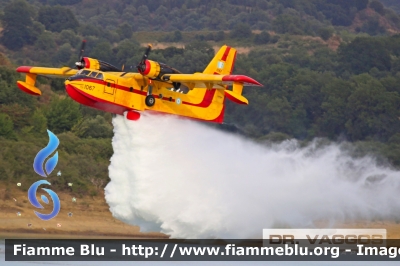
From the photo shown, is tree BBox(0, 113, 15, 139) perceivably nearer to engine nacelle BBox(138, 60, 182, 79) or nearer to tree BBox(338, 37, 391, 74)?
engine nacelle BBox(138, 60, 182, 79)

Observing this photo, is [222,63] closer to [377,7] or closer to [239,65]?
[239,65]

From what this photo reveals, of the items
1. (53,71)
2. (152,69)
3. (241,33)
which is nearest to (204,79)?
(152,69)

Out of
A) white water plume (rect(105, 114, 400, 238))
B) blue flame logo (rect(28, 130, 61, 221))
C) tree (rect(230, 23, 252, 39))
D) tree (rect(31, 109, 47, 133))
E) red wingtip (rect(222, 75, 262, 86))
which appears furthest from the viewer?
tree (rect(230, 23, 252, 39))

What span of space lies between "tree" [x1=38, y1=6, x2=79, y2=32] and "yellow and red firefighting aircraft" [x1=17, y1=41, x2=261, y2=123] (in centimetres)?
8020

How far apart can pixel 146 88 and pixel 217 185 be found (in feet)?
12.6

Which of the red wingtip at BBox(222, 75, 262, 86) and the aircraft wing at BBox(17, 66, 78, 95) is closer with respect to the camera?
the red wingtip at BBox(222, 75, 262, 86)

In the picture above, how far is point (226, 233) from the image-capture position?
29562 millimetres

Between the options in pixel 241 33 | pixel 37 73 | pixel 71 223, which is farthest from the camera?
pixel 241 33

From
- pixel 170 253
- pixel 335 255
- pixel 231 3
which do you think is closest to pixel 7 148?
pixel 170 253

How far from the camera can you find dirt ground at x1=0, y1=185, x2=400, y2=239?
3609cm

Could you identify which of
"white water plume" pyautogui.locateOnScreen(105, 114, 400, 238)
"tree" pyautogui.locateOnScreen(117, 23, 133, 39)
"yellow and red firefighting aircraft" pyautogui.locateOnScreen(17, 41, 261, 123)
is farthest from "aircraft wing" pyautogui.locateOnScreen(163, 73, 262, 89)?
"tree" pyautogui.locateOnScreen(117, 23, 133, 39)

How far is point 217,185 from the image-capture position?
98.5 ft

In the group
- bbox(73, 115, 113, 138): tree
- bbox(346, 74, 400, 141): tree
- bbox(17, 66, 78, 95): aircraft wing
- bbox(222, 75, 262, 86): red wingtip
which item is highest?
bbox(222, 75, 262, 86): red wingtip

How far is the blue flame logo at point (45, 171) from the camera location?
38031mm
